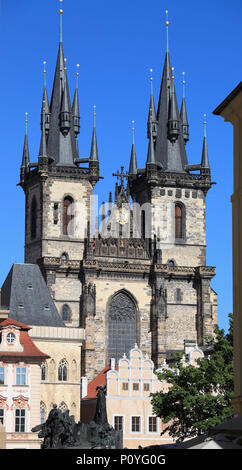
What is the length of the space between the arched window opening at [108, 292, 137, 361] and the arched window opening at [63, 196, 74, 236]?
6.81 metres

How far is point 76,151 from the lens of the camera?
92.8 m

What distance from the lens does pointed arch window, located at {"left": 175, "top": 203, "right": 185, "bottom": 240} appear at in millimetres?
92500

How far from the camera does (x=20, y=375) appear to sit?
61.0 m

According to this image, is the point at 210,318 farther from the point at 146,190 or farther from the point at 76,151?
the point at 76,151

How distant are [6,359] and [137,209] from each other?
114 feet

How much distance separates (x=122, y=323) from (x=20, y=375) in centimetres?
2775

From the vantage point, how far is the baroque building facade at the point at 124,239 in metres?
86.6

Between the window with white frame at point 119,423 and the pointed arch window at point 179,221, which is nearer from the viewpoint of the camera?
the window with white frame at point 119,423

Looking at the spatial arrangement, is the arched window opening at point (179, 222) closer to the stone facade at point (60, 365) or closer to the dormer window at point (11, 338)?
the stone facade at point (60, 365)

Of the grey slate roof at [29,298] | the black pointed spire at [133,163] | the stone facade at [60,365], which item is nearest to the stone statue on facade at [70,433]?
the stone facade at [60,365]

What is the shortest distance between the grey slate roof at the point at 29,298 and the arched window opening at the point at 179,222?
1653cm

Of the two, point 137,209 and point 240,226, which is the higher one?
point 137,209

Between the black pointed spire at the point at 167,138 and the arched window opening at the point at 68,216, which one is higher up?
the black pointed spire at the point at 167,138
